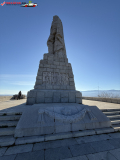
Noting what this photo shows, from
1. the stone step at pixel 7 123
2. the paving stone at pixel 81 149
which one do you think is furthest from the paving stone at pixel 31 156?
the stone step at pixel 7 123

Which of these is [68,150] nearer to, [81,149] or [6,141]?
[81,149]

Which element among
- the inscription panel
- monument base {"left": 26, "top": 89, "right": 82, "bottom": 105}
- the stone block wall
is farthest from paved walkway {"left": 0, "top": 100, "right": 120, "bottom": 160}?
the inscription panel

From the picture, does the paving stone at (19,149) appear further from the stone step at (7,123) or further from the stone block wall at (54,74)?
the stone block wall at (54,74)

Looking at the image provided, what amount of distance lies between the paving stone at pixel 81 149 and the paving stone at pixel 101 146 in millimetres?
160

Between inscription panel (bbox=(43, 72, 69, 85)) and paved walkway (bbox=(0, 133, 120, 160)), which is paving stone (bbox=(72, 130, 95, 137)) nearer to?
paved walkway (bbox=(0, 133, 120, 160))

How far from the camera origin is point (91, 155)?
221cm

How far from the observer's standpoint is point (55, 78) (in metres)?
7.34

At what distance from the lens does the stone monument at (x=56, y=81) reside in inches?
246

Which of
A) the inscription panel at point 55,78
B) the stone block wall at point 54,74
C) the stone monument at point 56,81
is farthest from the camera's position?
the inscription panel at point 55,78

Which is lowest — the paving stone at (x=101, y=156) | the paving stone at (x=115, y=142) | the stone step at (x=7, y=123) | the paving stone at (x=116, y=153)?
the paving stone at (x=115, y=142)

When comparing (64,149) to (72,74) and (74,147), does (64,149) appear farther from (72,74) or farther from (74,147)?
(72,74)

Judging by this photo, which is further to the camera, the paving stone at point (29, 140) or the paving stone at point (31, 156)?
the paving stone at point (29, 140)

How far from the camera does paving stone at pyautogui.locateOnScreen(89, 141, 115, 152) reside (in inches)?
96.5

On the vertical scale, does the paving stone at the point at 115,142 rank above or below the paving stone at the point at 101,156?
below
